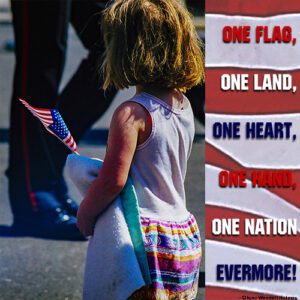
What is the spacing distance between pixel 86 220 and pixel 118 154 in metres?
0.19

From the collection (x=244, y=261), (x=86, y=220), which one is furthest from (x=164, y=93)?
(x=244, y=261)

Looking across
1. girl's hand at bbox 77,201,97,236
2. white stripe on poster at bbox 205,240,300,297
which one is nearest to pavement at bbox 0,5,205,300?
white stripe on poster at bbox 205,240,300,297

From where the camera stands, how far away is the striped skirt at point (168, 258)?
2441 millimetres

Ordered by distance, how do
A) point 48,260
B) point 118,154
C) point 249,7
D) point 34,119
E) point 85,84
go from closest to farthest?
point 118,154
point 249,7
point 48,260
point 85,84
point 34,119

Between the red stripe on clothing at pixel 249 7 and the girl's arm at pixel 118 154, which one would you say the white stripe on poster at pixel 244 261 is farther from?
the red stripe on clothing at pixel 249 7

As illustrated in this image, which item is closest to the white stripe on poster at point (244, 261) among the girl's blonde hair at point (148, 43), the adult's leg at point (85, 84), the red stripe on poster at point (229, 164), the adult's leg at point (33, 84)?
the red stripe on poster at point (229, 164)

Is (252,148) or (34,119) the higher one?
(252,148)

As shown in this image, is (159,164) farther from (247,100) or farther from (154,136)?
→ (247,100)

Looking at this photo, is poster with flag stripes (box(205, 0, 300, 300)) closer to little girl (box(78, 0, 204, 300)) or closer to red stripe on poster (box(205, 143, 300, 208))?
red stripe on poster (box(205, 143, 300, 208))

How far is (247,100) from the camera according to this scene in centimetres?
266

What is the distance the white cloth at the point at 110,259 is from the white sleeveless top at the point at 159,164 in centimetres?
7

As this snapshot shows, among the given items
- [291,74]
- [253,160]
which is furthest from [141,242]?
[291,74]

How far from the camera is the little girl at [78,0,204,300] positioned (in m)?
2.43

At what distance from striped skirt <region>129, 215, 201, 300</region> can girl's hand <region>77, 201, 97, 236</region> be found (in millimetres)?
126
